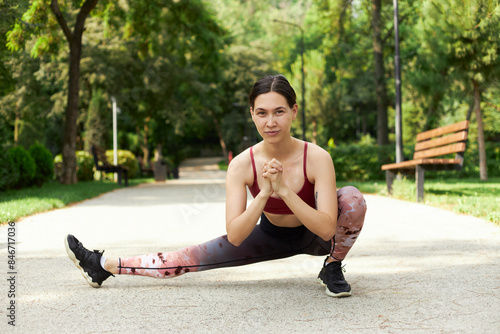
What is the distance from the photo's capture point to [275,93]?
10.6 ft

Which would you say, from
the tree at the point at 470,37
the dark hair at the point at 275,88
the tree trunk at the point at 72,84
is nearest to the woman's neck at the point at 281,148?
the dark hair at the point at 275,88

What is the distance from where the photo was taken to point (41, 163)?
15.6 meters

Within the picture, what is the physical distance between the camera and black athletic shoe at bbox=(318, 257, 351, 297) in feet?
11.4

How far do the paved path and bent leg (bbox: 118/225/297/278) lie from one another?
0.53ft

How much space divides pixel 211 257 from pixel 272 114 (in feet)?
3.68

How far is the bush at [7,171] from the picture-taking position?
11.7m

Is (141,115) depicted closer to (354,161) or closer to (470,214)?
(354,161)

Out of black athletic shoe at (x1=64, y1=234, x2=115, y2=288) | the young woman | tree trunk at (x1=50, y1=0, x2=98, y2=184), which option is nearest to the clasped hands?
the young woman

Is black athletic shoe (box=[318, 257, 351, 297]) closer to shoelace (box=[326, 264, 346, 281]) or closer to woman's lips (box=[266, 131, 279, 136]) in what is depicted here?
shoelace (box=[326, 264, 346, 281])

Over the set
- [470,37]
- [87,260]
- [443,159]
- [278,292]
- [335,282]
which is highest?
[470,37]

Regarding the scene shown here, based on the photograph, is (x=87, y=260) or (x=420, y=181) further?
(x=420, y=181)

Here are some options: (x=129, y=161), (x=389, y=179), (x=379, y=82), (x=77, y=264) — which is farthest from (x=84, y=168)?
(x=77, y=264)

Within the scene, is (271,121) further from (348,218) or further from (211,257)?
(211,257)

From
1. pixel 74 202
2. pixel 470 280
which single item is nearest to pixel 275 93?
pixel 470 280
